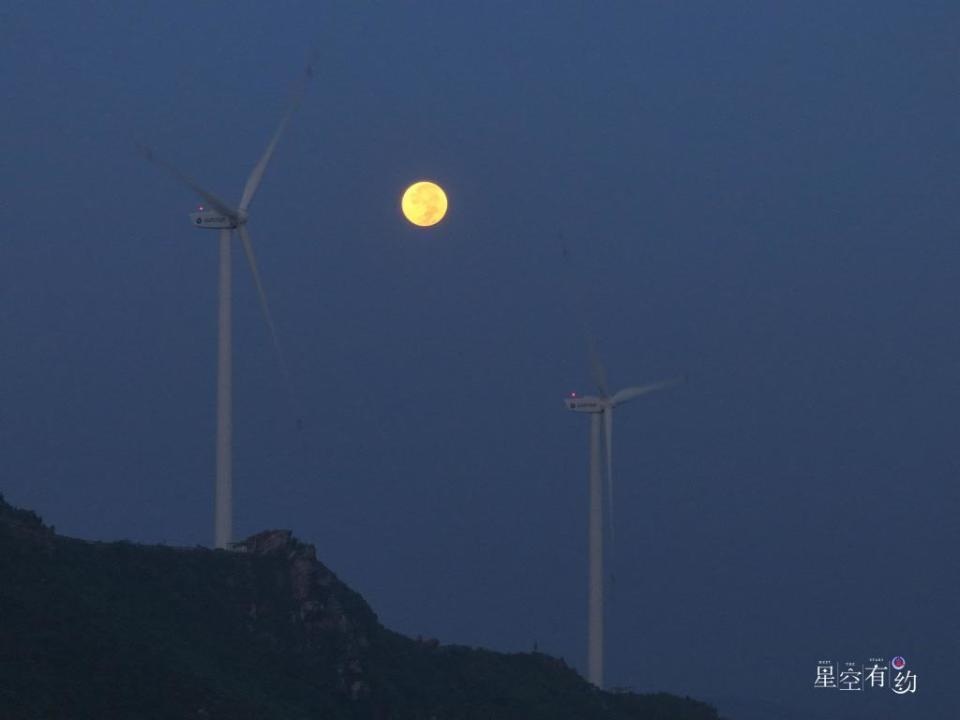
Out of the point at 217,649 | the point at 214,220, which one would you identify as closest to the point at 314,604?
the point at 217,649

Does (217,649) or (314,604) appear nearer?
(217,649)

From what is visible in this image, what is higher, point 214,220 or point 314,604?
point 214,220

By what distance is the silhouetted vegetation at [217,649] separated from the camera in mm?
79812

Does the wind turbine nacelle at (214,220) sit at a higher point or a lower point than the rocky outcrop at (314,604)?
higher

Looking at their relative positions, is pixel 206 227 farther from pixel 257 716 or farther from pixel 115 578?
pixel 257 716

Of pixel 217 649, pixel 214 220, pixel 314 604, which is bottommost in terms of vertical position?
pixel 217 649

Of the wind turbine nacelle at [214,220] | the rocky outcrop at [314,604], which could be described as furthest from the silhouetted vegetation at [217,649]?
the wind turbine nacelle at [214,220]

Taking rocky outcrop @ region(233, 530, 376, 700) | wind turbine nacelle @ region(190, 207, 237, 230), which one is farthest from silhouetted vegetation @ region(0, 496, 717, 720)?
wind turbine nacelle @ region(190, 207, 237, 230)

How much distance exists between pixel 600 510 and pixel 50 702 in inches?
2485

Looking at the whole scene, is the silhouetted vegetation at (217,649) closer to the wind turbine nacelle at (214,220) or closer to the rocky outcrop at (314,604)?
the rocky outcrop at (314,604)

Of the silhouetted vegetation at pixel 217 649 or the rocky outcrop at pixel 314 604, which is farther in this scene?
the rocky outcrop at pixel 314 604

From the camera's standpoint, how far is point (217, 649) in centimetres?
9381

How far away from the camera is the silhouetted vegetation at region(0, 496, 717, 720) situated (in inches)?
3142

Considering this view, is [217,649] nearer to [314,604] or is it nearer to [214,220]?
[314,604]
